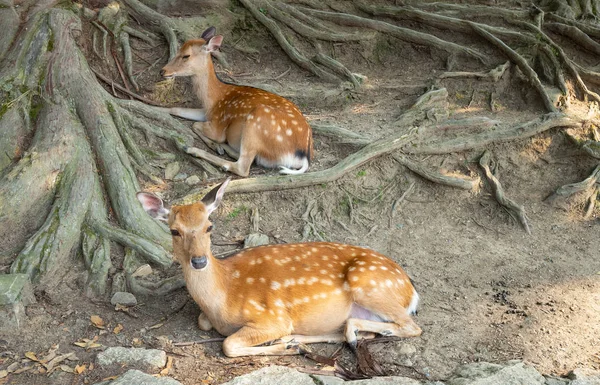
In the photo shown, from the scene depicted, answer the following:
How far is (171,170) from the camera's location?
20.4ft

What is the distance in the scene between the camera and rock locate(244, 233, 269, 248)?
5.69 meters

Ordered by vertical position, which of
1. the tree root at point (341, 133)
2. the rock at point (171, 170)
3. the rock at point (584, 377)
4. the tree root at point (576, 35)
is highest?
the tree root at point (576, 35)

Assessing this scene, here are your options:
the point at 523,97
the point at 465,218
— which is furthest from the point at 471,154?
the point at 523,97

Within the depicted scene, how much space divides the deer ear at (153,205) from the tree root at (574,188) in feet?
15.1

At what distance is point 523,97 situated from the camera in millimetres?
8367

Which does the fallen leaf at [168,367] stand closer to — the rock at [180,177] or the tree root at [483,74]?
the rock at [180,177]

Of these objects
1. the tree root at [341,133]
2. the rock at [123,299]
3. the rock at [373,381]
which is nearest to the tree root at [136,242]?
the rock at [123,299]

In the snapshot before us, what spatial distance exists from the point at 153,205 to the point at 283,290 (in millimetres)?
1104

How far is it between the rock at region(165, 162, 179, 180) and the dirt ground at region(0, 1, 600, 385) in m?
0.14

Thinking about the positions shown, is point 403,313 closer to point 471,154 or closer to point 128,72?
point 471,154

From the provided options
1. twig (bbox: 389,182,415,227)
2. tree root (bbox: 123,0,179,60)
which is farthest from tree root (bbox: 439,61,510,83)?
tree root (bbox: 123,0,179,60)

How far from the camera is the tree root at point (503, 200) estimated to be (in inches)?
267

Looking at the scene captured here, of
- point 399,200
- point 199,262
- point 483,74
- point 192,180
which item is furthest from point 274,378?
point 483,74

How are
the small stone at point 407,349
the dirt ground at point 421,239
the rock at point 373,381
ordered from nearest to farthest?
1. the rock at point 373,381
2. the dirt ground at point 421,239
3. the small stone at point 407,349
